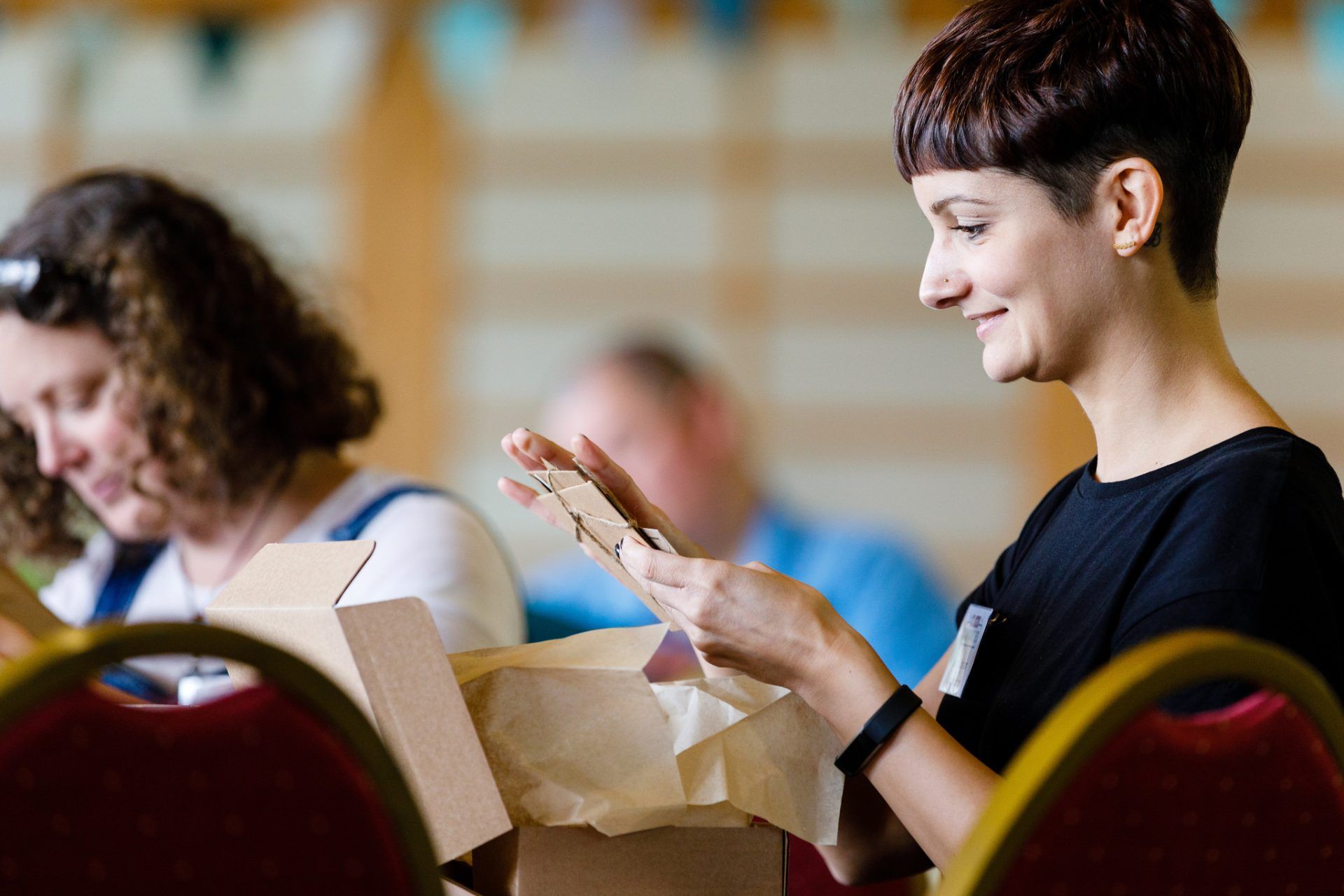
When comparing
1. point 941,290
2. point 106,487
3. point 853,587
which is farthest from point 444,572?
point 853,587

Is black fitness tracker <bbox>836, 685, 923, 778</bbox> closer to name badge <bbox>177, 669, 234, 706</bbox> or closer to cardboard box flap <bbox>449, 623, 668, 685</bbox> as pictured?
cardboard box flap <bbox>449, 623, 668, 685</bbox>

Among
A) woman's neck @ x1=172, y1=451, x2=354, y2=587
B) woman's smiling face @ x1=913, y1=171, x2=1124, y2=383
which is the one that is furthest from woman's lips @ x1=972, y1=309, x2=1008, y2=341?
woman's neck @ x1=172, y1=451, x2=354, y2=587

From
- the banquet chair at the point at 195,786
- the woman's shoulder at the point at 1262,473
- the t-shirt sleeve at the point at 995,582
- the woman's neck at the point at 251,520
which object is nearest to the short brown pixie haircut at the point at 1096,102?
the woman's shoulder at the point at 1262,473

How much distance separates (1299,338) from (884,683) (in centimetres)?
427

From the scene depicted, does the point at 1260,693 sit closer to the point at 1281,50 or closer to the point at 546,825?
the point at 546,825

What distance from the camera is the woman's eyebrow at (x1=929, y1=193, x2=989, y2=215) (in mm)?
855

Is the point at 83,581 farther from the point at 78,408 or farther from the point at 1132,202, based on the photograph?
the point at 1132,202

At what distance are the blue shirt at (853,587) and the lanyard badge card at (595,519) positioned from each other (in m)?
1.24

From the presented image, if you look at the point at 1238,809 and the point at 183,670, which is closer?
the point at 1238,809

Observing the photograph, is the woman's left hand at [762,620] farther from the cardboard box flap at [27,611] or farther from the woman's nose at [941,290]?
the cardboard box flap at [27,611]

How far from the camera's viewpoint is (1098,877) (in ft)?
1.89

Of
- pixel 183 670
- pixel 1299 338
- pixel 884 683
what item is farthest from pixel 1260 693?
pixel 1299 338

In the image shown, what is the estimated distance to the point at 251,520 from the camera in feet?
4.86

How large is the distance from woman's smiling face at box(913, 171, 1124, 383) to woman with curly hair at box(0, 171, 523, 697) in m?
0.60
